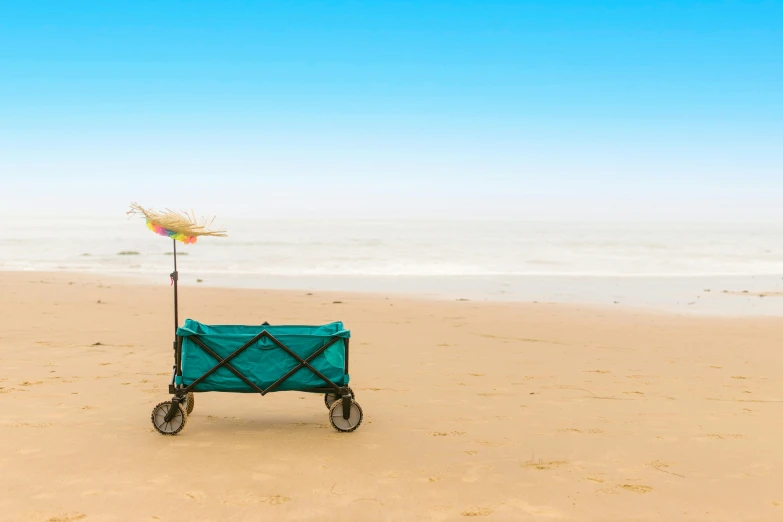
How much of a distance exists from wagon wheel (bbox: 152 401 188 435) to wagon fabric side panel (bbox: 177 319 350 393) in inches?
9.2

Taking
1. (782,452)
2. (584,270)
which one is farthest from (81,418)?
(584,270)

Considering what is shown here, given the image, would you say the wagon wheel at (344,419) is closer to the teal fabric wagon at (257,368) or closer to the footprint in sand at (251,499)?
the teal fabric wagon at (257,368)

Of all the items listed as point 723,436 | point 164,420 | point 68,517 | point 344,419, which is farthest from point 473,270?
point 68,517

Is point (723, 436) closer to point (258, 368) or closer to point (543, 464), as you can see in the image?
point (543, 464)

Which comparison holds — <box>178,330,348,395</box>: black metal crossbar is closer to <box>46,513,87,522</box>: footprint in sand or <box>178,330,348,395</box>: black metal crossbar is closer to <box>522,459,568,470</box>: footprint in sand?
<box>46,513,87,522</box>: footprint in sand

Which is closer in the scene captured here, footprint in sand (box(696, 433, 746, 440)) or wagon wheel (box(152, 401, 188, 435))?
wagon wheel (box(152, 401, 188, 435))

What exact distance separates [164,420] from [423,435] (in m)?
2.21

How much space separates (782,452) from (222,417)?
4.86m

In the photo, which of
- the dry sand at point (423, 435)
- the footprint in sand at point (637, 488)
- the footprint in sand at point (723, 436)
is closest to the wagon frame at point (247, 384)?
the dry sand at point (423, 435)

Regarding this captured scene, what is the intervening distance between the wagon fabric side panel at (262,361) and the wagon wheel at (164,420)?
23cm

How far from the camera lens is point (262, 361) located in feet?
18.7

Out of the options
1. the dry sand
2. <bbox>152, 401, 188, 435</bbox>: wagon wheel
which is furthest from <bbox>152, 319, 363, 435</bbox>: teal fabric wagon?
the dry sand

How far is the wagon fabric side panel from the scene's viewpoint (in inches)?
222

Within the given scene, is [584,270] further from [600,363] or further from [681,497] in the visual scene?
[681,497]
